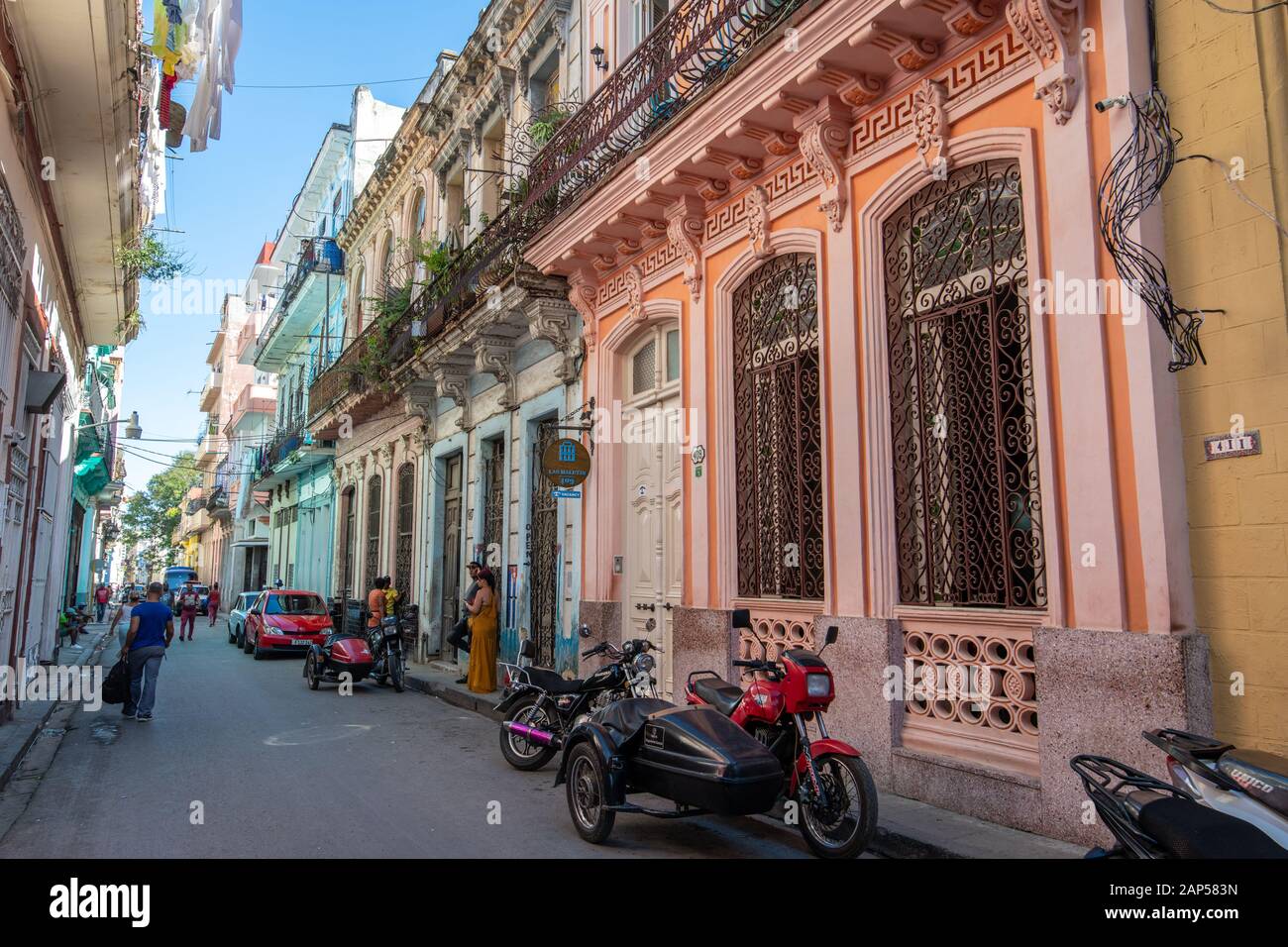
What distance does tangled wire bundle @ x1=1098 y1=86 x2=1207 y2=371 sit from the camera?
497cm

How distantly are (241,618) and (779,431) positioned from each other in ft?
64.0

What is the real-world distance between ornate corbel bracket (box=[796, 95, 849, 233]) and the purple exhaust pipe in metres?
4.79

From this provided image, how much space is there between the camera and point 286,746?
8.85m

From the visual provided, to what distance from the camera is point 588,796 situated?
5672 mm

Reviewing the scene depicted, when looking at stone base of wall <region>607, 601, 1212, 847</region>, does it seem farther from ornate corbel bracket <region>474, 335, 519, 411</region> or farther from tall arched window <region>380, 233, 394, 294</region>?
tall arched window <region>380, 233, 394, 294</region>

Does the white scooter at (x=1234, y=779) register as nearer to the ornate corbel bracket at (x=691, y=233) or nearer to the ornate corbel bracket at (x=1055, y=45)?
the ornate corbel bracket at (x=1055, y=45)

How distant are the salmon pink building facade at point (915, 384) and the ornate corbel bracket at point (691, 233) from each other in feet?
0.12

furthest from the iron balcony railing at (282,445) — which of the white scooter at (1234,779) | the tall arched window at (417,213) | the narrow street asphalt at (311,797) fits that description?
the white scooter at (1234,779)

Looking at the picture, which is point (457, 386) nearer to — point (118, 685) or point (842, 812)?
point (118, 685)

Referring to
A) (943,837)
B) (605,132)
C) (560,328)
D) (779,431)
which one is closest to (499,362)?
(560,328)

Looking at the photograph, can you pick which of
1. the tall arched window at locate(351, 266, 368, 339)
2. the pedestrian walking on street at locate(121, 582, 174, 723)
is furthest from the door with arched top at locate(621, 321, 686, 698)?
the tall arched window at locate(351, 266, 368, 339)

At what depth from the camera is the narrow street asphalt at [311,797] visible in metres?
5.43
